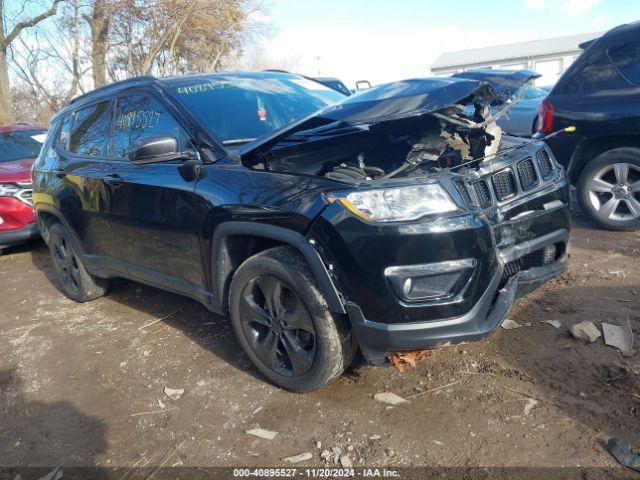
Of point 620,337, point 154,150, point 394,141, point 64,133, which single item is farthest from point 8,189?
point 620,337

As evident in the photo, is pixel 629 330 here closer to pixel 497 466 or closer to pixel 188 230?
pixel 497 466

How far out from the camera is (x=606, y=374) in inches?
108

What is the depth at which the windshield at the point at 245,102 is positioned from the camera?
3.29 m

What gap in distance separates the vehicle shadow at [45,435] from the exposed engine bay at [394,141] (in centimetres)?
175

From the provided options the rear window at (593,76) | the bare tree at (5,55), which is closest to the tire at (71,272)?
the rear window at (593,76)

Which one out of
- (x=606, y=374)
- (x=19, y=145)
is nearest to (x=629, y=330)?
(x=606, y=374)

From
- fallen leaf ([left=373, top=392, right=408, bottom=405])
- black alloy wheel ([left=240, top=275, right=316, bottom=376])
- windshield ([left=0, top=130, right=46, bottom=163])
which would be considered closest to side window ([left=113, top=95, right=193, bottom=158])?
black alloy wheel ([left=240, top=275, right=316, bottom=376])

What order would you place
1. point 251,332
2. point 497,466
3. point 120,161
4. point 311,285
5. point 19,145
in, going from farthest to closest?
1. point 19,145
2. point 120,161
3. point 251,332
4. point 311,285
5. point 497,466

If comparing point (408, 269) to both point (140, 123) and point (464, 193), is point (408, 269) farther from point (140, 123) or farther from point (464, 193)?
point (140, 123)

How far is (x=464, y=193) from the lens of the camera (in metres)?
2.43

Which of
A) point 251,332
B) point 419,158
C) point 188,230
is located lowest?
point 251,332

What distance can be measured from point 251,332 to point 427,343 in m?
1.11

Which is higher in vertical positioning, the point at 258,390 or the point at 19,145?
the point at 19,145

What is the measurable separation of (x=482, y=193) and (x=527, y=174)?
56cm
